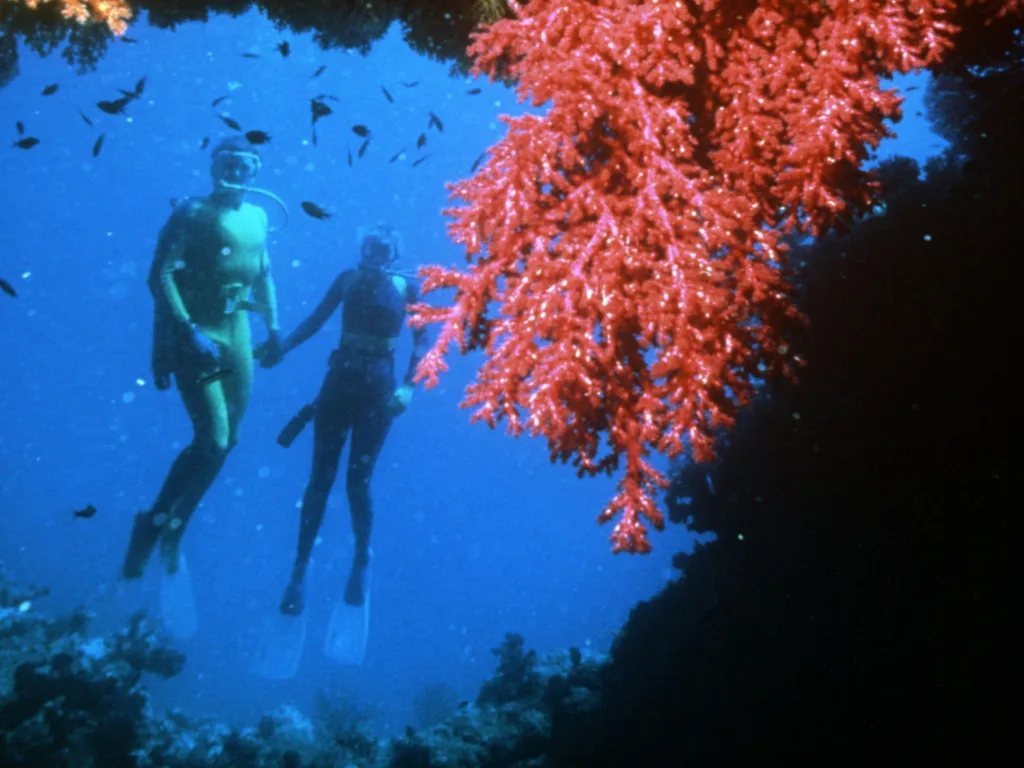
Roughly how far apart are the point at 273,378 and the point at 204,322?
307 feet

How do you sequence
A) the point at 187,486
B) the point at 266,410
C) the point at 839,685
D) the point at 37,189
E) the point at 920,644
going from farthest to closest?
the point at 37,189 → the point at 266,410 → the point at 187,486 → the point at 839,685 → the point at 920,644

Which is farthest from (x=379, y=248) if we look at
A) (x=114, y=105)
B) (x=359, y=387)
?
(x=114, y=105)

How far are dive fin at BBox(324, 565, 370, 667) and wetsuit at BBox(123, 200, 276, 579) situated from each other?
10.5 ft

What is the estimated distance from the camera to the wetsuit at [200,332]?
8812 mm

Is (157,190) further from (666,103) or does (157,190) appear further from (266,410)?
(666,103)

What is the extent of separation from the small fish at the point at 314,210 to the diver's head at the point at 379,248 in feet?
11.5

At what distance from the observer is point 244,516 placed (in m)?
86.8

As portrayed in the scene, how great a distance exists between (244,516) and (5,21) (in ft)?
301

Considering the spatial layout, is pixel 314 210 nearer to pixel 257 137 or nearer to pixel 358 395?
pixel 257 137

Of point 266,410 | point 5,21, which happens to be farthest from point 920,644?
point 266,410

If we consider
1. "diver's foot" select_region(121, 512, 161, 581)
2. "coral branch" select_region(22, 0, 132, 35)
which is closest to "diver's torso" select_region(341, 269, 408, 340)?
"diver's foot" select_region(121, 512, 161, 581)

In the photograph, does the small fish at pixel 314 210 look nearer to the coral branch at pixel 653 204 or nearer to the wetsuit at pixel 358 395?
the wetsuit at pixel 358 395

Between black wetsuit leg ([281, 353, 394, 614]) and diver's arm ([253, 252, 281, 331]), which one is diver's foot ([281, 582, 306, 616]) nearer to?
black wetsuit leg ([281, 353, 394, 614])

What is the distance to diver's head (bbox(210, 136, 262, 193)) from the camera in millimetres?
9531
